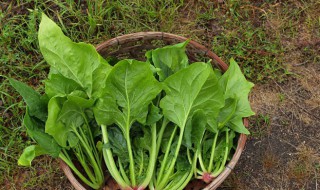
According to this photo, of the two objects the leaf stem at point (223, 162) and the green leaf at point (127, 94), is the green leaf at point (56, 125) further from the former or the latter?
the leaf stem at point (223, 162)

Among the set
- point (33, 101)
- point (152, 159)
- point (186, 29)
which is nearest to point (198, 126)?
point (152, 159)

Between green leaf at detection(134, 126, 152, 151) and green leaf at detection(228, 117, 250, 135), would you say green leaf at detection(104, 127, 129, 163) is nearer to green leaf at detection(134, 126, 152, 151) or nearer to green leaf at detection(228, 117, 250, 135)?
green leaf at detection(134, 126, 152, 151)

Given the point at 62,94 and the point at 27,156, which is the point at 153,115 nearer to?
the point at 62,94

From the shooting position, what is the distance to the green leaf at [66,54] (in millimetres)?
1628

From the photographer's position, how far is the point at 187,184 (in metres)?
1.89

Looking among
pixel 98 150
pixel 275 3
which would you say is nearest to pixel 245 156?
pixel 98 150

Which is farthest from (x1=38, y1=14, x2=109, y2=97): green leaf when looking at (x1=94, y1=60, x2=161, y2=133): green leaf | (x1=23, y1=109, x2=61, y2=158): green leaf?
(x1=23, y1=109, x2=61, y2=158): green leaf

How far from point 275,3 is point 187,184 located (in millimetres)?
1192

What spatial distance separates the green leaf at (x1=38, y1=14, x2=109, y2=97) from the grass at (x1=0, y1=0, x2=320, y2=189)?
1.88 ft

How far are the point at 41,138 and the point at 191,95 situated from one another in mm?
558

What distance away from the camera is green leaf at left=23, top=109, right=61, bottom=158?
1.59 meters

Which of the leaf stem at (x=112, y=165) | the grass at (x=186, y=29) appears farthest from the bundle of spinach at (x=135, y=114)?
the grass at (x=186, y=29)

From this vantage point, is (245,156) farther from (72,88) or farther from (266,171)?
(72,88)

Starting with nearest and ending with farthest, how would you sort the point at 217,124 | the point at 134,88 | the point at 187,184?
the point at 134,88 → the point at 217,124 → the point at 187,184
